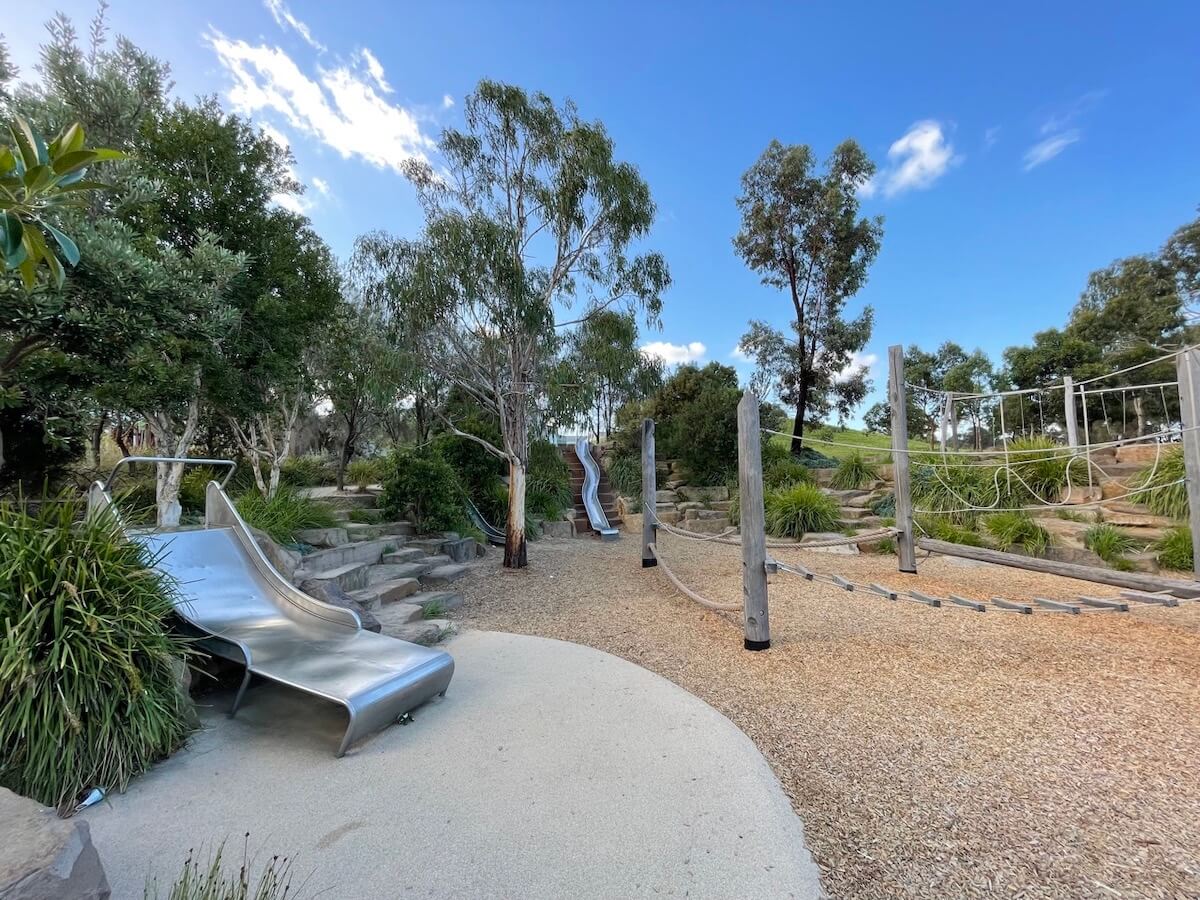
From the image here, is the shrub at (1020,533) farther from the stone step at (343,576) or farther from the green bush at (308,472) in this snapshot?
the green bush at (308,472)

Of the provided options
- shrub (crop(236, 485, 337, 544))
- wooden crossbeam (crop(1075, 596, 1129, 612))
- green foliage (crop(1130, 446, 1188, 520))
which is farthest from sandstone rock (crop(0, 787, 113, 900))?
green foliage (crop(1130, 446, 1188, 520))

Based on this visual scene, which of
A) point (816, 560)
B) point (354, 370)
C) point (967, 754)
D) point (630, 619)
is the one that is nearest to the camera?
point (967, 754)

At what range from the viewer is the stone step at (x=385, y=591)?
395cm

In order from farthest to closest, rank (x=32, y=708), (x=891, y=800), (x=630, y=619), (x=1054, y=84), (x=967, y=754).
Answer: (x=1054, y=84)
(x=630, y=619)
(x=967, y=754)
(x=891, y=800)
(x=32, y=708)

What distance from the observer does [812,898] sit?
1.41 m

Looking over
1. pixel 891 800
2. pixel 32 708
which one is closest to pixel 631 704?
pixel 891 800

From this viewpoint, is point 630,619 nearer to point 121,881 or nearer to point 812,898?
point 812,898

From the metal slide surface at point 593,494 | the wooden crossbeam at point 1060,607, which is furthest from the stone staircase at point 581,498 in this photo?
the wooden crossbeam at point 1060,607

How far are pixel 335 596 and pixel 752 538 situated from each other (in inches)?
118

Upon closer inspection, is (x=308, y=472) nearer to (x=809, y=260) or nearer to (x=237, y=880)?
(x=237, y=880)

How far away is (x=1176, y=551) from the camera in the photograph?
16.1 ft

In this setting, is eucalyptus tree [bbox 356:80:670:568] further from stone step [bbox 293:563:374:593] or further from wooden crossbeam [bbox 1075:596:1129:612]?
wooden crossbeam [bbox 1075:596:1129:612]

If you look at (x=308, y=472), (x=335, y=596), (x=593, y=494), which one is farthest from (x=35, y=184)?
(x=308, y=472)

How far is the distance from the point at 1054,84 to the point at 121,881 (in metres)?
11.6
